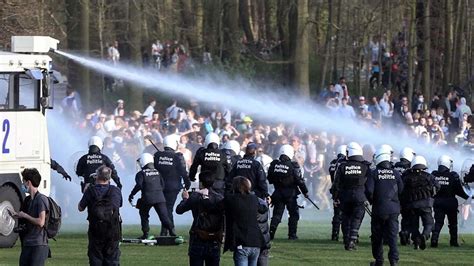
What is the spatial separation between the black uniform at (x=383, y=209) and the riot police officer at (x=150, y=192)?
205 inches

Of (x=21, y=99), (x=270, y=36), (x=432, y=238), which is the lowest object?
(x=432, y=238)

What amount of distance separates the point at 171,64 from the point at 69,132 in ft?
40.3

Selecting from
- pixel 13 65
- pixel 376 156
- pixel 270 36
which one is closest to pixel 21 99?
pixel 13 65

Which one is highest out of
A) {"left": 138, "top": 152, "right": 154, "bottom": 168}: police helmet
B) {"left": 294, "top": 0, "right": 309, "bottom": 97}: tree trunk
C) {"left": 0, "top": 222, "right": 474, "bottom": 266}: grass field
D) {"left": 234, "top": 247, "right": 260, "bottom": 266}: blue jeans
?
{"left": 294, "top": 0, "right": 309, "bottom": 97}: tree trunk

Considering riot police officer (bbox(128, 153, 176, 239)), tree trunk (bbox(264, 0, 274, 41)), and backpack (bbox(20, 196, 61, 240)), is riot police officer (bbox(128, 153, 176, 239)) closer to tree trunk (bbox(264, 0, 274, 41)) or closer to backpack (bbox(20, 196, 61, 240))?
backpack (bbox(20, 196, 61, 240))

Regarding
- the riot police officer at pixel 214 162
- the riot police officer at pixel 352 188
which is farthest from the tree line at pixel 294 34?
the riot police officer at pixel 352 188

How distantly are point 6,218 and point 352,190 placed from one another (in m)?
5.97

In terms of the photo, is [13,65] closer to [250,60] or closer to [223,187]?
[223,187]

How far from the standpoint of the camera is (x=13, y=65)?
959 inches

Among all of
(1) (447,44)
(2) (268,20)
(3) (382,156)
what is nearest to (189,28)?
(2) (268,20)

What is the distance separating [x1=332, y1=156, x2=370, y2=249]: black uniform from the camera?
936 inches

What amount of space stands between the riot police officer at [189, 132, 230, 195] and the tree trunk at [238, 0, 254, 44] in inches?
1225

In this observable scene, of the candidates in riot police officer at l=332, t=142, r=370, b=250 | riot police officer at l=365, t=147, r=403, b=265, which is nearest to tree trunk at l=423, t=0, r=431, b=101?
riot police officer at l=332, t=142, r=370, b=250

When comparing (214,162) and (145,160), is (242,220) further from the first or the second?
(145,160)
